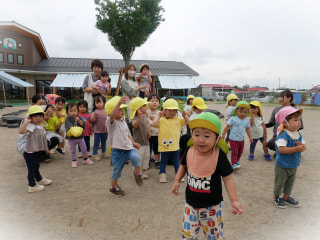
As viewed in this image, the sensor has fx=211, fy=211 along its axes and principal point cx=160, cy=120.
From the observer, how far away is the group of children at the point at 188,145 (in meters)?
1.80

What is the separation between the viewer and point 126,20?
748 inches

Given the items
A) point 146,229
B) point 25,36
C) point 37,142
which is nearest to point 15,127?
point 37,142

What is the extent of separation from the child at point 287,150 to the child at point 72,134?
3702mm

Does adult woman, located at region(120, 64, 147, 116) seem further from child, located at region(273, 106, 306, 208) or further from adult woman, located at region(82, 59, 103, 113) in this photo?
child, located at region(273, 106, 306, 208)

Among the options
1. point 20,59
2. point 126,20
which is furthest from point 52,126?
point 20,59

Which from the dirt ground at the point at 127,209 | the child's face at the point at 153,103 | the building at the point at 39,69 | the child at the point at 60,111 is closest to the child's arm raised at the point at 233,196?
the dirt ground at the point at 127,209

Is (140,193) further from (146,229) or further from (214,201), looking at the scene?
(214,201)

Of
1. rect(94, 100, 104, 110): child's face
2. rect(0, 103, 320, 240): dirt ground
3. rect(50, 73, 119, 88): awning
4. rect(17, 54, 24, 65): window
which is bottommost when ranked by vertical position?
rect(0, 103, 320, 240): dirt ground

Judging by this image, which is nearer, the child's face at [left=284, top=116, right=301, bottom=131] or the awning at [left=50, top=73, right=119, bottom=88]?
the child's face at [left=284, top=116, right=301, bottom=131]

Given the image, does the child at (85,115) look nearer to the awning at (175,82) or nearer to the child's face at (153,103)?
the child's face at (153,103)

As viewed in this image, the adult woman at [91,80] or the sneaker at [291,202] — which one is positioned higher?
the adult woman at [91,80]

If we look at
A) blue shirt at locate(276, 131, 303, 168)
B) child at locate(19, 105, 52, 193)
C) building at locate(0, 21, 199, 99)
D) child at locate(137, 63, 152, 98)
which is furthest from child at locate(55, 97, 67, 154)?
building at locate(0, 21, 199, 99)

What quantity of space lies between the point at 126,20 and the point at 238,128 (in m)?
17.9

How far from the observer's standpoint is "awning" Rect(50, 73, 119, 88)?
19641mm
